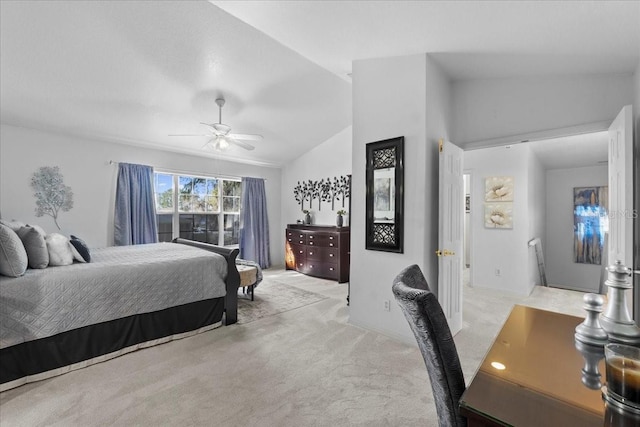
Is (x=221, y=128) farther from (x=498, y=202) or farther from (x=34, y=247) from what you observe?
(x=498, y=202)

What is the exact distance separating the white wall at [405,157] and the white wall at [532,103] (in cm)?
25

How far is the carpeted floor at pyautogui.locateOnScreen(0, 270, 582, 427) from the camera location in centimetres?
179

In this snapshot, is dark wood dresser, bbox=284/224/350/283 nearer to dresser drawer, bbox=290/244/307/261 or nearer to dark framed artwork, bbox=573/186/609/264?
dresser drawer, bbox=290/244/307/261

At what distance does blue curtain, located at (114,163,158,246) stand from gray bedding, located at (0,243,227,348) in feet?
4.52

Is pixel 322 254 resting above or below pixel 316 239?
below

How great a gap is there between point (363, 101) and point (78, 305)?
3.23m

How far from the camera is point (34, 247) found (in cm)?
238

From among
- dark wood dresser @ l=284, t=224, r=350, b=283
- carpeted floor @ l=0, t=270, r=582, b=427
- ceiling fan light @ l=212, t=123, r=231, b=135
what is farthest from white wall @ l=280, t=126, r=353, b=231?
carpeted floor @ l=0, t=270, r=582, b=427

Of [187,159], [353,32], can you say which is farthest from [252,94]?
[187,159]

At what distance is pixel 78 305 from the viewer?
232cm

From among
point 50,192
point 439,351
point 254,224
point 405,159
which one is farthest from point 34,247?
point 254,224

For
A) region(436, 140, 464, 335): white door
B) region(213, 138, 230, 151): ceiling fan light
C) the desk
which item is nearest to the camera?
the desk

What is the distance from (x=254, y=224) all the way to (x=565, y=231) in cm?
617

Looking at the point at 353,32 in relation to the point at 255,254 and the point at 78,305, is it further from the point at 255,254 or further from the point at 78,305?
the point at 255,254
